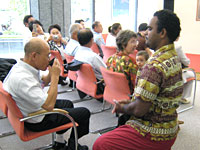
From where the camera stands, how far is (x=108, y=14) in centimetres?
778

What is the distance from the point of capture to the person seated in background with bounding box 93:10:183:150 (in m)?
1.22

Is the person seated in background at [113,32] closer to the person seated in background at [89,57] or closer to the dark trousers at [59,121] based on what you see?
the person seated in background at [89,57]

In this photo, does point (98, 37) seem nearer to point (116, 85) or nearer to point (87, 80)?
point (87, 80)

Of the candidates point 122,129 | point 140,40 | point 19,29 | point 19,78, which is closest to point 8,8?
point 19,29

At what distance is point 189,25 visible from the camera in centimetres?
583

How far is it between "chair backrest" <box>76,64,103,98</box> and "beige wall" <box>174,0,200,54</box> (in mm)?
4112

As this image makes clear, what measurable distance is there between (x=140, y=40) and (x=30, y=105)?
2581 mm

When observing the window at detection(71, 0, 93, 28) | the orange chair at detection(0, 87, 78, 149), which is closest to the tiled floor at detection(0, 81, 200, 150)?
the orange chair at detection(0, 87, 78, 149)

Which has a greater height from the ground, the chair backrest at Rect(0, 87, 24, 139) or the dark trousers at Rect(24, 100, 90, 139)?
the chair backrest at Rect(0, 87, 24, 139)

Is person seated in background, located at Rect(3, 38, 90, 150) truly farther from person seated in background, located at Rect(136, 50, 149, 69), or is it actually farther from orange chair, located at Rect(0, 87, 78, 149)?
person seated in background, located at Rect(136, 50, 149, 69)

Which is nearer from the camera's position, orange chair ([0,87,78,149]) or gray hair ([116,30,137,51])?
orange chair ([0,87,78,149])

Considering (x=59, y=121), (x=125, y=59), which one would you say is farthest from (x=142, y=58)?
(x=59, y=121)

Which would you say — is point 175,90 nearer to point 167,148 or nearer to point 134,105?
point 134,105

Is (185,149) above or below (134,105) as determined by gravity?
below
